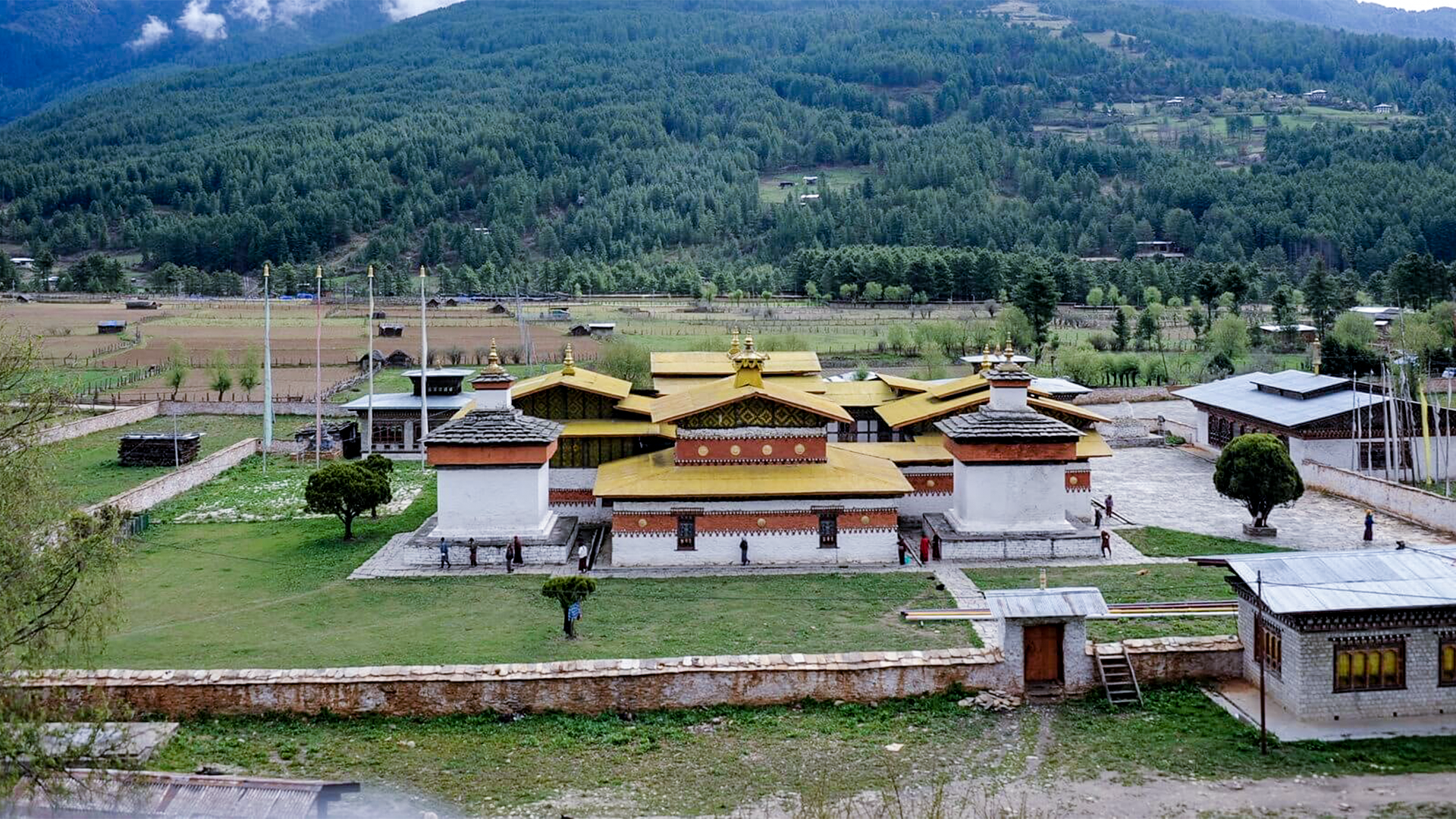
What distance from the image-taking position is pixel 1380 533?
28828 mm

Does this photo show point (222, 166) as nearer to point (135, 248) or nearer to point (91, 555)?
point (135, 248)

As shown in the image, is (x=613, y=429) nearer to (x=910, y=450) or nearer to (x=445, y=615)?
(x=910, y=450)

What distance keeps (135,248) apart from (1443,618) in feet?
500

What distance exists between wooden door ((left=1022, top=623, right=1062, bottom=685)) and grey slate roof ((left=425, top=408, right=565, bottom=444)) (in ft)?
45.3

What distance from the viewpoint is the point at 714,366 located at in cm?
3753

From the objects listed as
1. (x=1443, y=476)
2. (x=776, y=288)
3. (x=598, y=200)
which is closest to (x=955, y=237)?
(x=776, y=288)

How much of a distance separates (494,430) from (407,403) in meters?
16.9

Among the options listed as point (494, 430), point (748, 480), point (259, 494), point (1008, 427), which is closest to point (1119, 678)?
point (1008, 427)

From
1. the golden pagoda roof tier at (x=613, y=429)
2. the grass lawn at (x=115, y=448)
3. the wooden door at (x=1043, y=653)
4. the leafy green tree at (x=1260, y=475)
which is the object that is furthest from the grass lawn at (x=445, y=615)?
the leafy green tree at (x=1260, y=475)

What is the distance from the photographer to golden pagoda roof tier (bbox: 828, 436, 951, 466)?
3073cm

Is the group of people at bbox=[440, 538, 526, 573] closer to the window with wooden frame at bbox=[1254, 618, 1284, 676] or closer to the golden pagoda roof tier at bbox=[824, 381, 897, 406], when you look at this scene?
the golden pagoda roof tier at bbox=[824, 381, 897, 406]

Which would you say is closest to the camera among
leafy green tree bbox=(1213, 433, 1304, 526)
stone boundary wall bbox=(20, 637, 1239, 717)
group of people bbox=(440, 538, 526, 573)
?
stone boundary wall bbox=(20, 637, 1239, 717)

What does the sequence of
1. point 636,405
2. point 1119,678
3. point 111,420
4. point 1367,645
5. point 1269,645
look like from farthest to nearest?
point 111,420 < point 636,405 < point 1119,678 < point 1269,645 < point 1367,645

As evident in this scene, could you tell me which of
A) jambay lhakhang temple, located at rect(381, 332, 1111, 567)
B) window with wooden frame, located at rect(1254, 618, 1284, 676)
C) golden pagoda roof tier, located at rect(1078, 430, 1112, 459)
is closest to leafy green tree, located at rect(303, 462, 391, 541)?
jambay lhakhang temple, located at rect(381, 332, 1111, 567)
